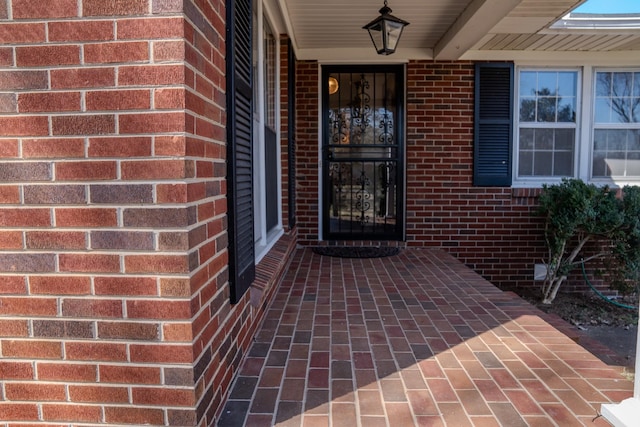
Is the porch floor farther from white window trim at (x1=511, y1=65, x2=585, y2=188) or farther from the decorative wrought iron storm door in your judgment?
white window trim at (x1=511, y1=65, x2=585, y2=188)

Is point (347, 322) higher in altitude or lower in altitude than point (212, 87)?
lower

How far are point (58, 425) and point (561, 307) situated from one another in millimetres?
4999

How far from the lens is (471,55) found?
17.5ft

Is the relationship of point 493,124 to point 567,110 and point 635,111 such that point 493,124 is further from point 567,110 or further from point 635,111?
point 635,111

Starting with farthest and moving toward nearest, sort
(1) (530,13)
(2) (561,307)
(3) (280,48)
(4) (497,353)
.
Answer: (2) (561,307), (3) (280,48), (1) (530,13), (4) (497,353)

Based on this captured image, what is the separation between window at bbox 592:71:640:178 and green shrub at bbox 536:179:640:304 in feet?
2.52

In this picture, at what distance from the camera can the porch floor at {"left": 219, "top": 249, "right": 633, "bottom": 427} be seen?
1771 millimetres

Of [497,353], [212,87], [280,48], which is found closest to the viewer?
[212,87]

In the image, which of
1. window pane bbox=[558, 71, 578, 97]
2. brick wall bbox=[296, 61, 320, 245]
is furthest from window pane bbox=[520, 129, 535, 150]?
brick wall bbox=[296, 61, 320, 245]

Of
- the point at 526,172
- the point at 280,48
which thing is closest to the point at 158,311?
the point at 280,48

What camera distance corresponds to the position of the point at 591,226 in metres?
4.62

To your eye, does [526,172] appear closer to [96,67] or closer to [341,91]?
[341,91]

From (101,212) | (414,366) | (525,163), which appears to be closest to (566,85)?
(525,163)

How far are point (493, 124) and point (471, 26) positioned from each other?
1.55 m
